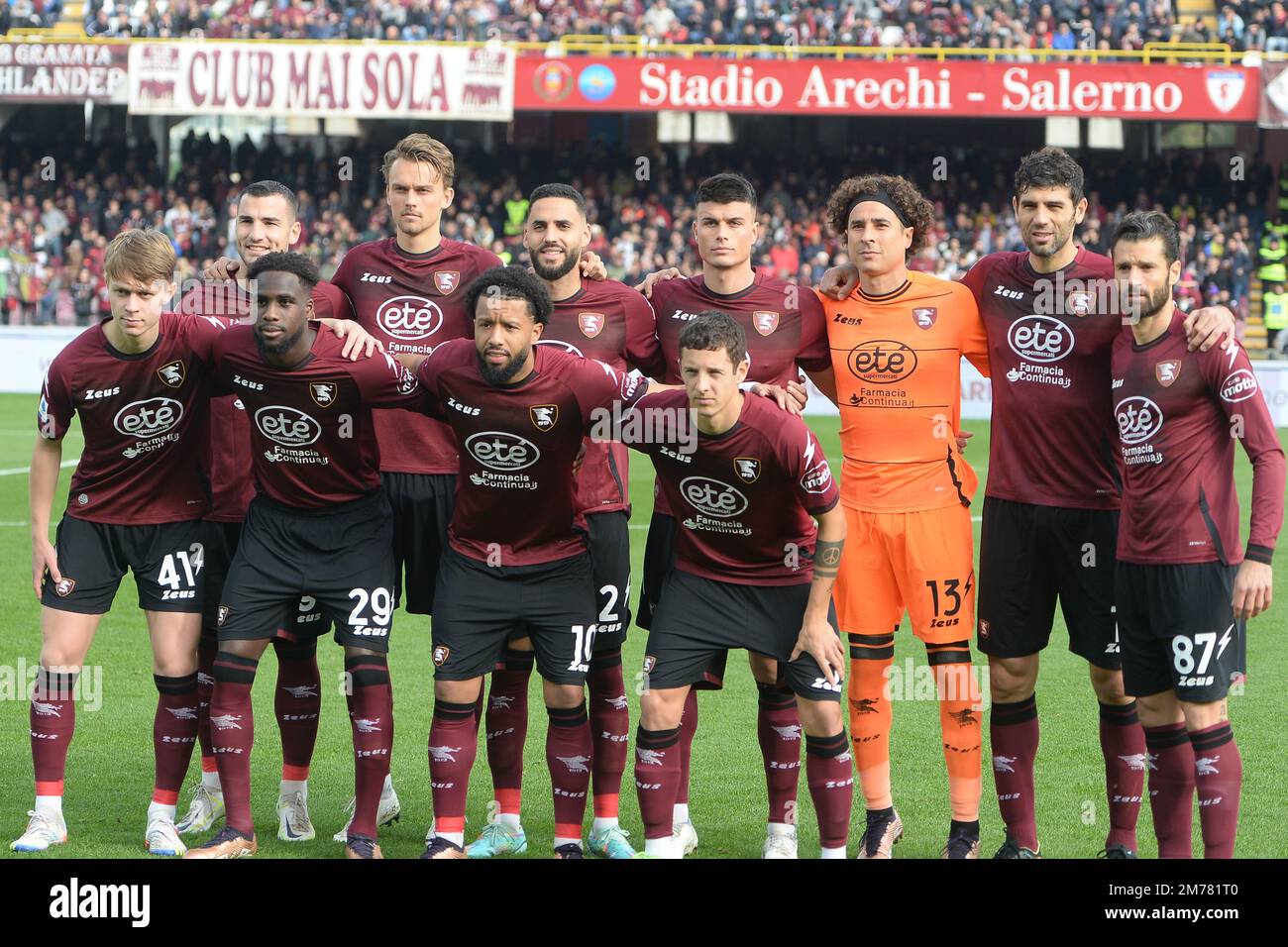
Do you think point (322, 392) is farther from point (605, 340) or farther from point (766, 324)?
point (766, 324)

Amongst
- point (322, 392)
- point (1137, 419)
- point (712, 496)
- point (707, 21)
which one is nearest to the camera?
point (1137, 419)

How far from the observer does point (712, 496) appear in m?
5.68

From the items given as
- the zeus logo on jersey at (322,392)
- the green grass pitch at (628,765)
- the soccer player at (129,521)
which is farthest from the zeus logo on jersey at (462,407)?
the green grass pitch at (628,765)

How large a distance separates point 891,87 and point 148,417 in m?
25.7

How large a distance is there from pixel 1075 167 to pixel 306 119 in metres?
29.2

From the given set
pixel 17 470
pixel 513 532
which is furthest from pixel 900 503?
pixel 17 470

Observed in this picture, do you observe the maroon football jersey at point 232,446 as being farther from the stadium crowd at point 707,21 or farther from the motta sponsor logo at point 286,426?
the stadium crowd at point 707,21

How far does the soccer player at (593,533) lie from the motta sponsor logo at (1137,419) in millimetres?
1815

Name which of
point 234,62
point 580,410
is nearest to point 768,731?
point 580,410

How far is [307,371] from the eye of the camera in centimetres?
579

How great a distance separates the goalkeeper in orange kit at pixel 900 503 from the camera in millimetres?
5961

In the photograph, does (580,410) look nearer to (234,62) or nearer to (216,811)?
(216,811)

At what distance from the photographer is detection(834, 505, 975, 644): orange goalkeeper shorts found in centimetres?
595
